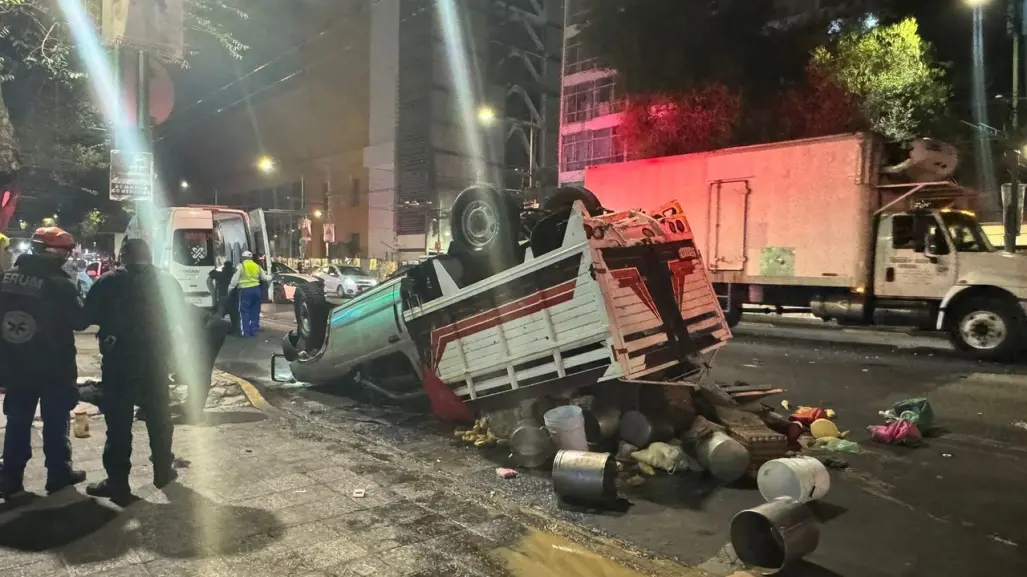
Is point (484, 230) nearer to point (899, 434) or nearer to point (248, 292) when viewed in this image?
point (899, 434)

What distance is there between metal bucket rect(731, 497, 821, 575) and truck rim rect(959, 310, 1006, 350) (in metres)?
8.91

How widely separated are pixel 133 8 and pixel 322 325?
11.7 ft

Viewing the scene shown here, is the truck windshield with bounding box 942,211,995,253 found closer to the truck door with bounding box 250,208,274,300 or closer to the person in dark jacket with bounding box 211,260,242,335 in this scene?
the person in dark jacket with bounding box 211,260,242,335

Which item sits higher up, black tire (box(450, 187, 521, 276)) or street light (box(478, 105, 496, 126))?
street light (box(478, 105, 496, 126))

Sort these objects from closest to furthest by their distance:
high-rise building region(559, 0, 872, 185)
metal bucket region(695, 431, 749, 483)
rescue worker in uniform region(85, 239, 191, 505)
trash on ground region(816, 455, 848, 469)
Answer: rescue worker in uniform region(85, 239, 191, 505)
metal bucket region(695, 431, 749, 483)
trash on ground region(816, 455, 848, 469)
high-rise building region(559, 0, 872, 185)

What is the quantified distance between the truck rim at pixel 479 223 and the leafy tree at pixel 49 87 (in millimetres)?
4956

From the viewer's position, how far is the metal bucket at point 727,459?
4582 mm

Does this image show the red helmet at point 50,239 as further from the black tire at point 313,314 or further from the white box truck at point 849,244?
the white box truck at point 849,244

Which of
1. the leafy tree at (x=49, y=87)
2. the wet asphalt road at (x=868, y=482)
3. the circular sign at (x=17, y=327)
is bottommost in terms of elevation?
the wet asphalt road at (x=868, y=482)

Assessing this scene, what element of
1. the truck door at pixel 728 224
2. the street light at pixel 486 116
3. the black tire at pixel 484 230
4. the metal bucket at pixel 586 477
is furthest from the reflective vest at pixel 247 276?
the street light at pixel 486 116

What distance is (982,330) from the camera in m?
10.4

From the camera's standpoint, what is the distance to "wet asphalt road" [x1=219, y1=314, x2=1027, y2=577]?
144 inches

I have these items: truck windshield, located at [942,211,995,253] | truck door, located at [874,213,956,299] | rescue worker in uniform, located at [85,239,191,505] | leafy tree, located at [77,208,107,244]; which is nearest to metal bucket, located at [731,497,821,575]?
rescue worker in uniform, located at [85,239,191,505]

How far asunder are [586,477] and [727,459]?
1113mm
